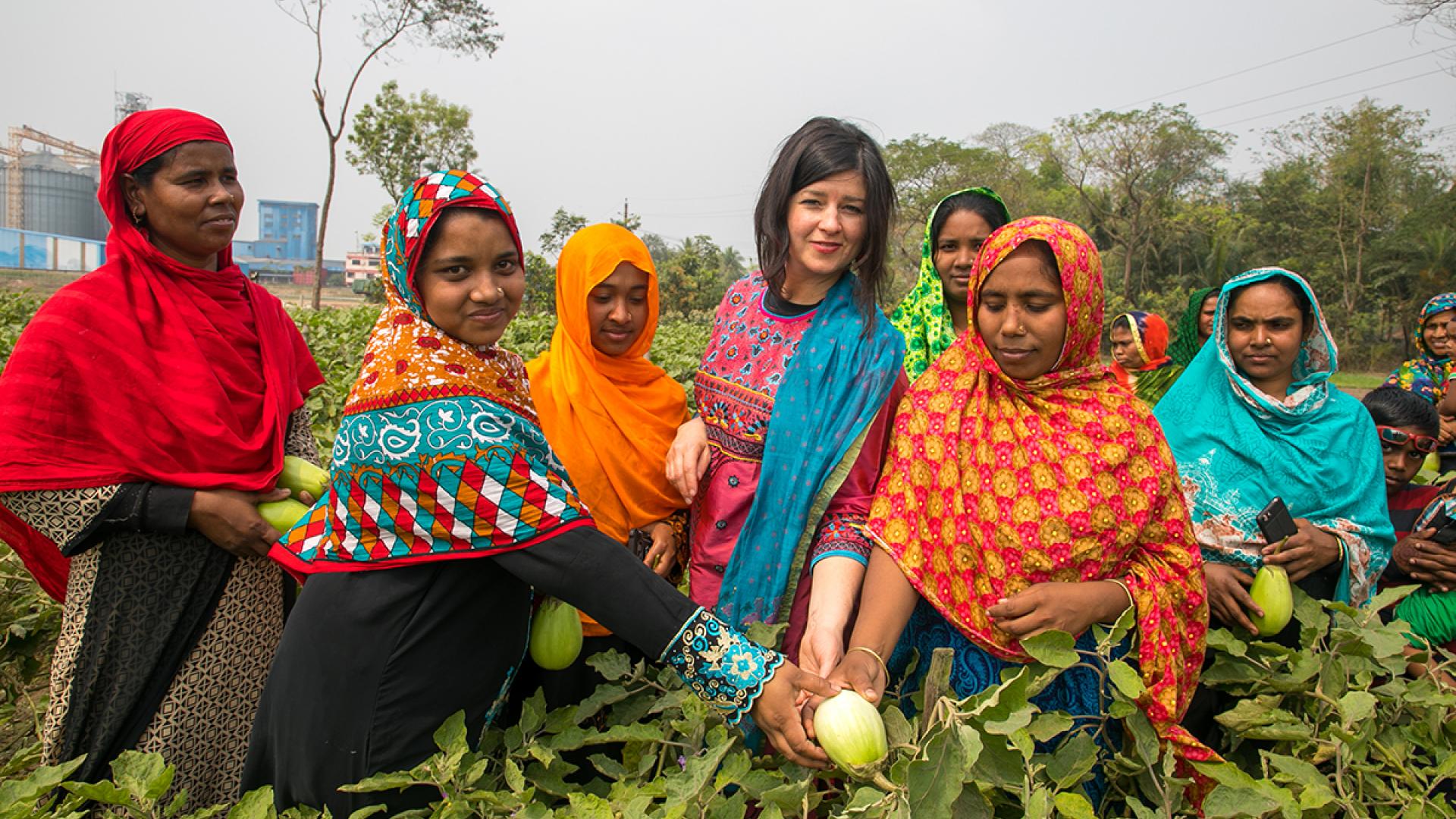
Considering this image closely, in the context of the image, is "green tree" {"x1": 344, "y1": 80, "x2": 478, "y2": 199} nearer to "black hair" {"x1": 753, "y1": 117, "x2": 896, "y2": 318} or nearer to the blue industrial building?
"black hair" {"x1": 753, "y1": 117, "x2": 896, "y2": 318}

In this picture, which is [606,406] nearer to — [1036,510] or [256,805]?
[1036,510]

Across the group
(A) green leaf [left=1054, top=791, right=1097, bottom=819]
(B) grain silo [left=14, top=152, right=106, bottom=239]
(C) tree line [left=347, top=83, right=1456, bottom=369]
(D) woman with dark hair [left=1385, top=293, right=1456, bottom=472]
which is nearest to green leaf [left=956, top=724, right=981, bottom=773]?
(A) green leaf [left=1054, top=791, right=1097, bottom=819]

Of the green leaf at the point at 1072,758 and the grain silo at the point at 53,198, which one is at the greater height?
the green leaf at the point at 1072,758

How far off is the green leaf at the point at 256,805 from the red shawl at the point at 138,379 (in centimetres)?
96

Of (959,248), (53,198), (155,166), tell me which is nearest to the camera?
(155,166)

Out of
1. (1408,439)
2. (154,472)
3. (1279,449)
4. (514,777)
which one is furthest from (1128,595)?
(1408,439)

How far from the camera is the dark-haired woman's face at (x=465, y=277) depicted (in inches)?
62.3

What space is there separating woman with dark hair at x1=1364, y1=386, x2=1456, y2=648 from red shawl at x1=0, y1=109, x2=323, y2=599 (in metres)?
3.25

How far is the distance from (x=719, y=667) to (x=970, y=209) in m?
2.05

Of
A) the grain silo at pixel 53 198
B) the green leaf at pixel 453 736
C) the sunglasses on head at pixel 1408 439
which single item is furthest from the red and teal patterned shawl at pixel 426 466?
the grain silo at pixel 53 198

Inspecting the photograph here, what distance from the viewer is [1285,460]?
7.69 ft

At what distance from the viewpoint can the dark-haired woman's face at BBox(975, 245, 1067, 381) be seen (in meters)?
1.80

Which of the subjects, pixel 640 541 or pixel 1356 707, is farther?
pixel 640 541

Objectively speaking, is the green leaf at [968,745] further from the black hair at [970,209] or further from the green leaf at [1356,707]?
the black hair at [970,209]
